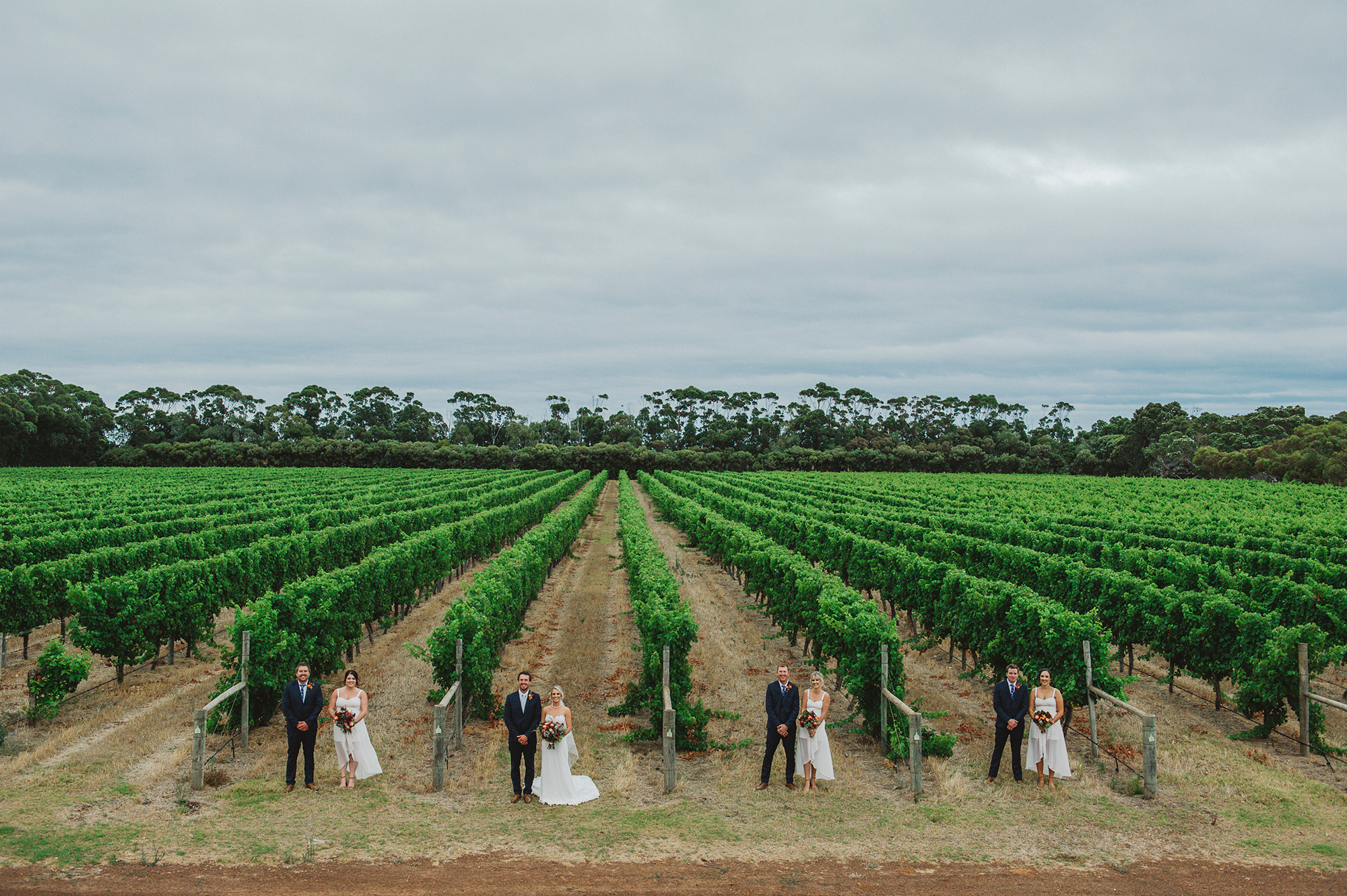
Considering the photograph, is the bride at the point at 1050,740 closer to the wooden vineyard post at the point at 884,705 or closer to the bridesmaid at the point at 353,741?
the wooden vineyard post at the point at 884,705

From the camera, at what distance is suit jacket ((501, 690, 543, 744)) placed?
931 centimetres

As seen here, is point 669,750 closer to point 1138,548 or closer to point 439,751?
point 439,751

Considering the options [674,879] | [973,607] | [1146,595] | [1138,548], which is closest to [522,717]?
[674,879]

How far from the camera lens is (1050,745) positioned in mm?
10023

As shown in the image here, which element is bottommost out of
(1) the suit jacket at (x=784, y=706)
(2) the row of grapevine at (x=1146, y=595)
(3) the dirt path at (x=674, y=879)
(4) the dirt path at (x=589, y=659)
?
(4) the dirt path at (x=589, y=659)

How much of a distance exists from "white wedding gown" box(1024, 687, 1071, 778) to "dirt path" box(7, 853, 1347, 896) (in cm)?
208

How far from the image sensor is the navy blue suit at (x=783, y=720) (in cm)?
982

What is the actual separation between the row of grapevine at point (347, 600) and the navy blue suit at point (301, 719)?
7.66ft

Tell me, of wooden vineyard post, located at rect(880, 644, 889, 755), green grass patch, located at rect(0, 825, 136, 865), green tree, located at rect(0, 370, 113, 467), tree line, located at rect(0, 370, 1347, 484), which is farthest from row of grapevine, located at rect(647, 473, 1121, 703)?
green tree, located at rect(0, 370, 113, 467)

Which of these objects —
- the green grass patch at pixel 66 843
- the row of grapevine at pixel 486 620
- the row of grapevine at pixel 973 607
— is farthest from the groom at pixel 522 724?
the row of grapevine at pixel 973 607

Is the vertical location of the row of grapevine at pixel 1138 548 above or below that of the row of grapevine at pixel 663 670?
above

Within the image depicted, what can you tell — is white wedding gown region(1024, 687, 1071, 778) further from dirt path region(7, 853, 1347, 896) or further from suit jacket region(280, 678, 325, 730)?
suit jacket region(280, 678, 325, 730)

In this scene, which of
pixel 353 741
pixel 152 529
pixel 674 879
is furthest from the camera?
pixel 152 529

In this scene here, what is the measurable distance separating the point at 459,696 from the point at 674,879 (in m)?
5.23
